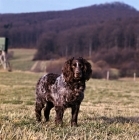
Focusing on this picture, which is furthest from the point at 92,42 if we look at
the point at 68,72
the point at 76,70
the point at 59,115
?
the point at 76,70

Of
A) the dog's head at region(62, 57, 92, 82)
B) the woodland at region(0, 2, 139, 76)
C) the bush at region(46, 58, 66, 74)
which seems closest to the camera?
the dog's head at region(62, 57, 92, 82)

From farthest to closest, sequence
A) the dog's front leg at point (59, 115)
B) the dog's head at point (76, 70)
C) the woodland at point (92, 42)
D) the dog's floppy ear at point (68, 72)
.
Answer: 1. the woodland at point (92, 42)
2. the dog's front leg at point (59, 115)
3. the dog's floppy ear at point (68, 72)
4. the dog's head at point (76, 70)

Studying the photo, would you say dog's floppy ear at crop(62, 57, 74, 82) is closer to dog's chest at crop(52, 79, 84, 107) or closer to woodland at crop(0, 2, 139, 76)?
dog's chest at crop(52, 79, 84, 107)

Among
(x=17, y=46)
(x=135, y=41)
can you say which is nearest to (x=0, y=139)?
(x=135, y=41)

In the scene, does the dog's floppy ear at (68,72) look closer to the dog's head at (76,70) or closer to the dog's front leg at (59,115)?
the dog's head at (76,70)

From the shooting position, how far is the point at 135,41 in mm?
123625

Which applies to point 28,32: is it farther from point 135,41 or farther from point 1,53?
point 1,53

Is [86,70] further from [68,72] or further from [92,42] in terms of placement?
[92,42]

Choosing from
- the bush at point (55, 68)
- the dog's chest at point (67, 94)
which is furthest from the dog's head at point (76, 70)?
the bush at point (55, 68)

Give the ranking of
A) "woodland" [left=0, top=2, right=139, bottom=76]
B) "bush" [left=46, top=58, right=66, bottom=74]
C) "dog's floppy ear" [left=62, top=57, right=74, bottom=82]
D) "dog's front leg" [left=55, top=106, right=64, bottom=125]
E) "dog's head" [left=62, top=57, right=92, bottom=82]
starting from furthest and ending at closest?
"woodland" [left=0, top=2, right=139, bottom=76]
"bush" [left=46, top=58, right=66, bottom=74]
"dog's front leg" [left=55, top=106, right=64, bottom=125]
"dog's floppy ear" [left=62, top=57, right=74, bottom=82]
"dog's head" [left=62, top=57, right=92, bottom=82]

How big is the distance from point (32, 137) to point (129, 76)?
62.0 m

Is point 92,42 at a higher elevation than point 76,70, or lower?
higher

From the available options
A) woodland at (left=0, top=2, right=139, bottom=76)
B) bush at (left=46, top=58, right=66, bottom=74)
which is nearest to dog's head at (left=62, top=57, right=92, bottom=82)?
bush at (left=46, top=58, right=66, bottom=74)

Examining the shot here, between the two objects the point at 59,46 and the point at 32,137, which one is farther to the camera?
the point at 59,46
